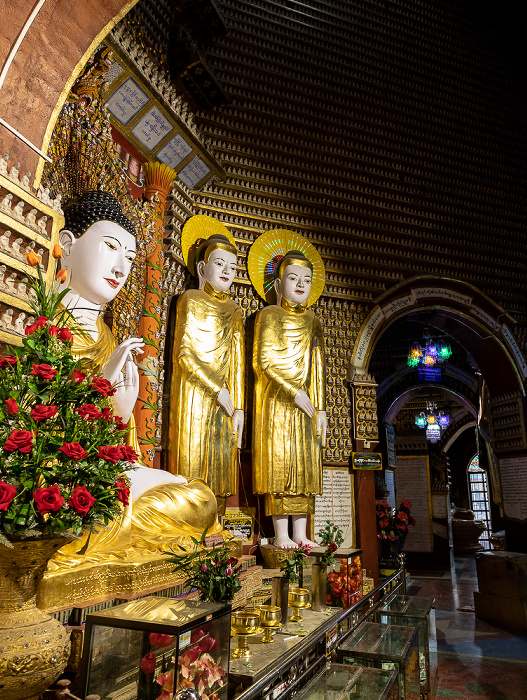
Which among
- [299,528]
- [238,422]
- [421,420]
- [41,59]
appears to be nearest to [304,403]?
[238,422]

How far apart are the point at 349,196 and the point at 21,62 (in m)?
4.61

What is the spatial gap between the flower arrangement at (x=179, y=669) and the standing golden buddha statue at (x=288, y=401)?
3212 mm

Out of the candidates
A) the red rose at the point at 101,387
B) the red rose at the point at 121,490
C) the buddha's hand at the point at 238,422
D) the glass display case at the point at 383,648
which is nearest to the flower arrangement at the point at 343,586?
the glass display case at the point at 383,648

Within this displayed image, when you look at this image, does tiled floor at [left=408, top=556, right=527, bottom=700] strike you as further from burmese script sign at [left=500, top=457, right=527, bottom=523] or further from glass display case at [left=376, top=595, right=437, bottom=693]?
burmese script sign at [left=500, top=457, right=527, bottom=523]

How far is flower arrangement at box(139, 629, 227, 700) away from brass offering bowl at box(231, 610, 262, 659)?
74 centimetres

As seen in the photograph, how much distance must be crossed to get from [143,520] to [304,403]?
95.8 inches

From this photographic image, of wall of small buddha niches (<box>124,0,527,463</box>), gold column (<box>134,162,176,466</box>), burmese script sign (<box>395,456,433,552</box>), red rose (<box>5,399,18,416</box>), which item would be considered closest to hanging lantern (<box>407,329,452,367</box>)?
burmese script sign (<box>395,456,433,552</box>)

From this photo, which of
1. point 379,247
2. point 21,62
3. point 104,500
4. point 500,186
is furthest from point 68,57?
point 500,186

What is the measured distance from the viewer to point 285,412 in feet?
17.7

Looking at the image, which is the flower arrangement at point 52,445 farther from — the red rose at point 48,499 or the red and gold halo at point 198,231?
the red and gold halo at point 198,231

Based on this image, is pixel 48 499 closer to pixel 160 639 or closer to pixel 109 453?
pixel 109 453

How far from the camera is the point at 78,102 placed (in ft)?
13.1

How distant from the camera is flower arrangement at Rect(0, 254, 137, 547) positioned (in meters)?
1.62

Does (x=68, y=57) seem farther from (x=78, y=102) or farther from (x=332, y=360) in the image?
Result: (x=332, y=360)
